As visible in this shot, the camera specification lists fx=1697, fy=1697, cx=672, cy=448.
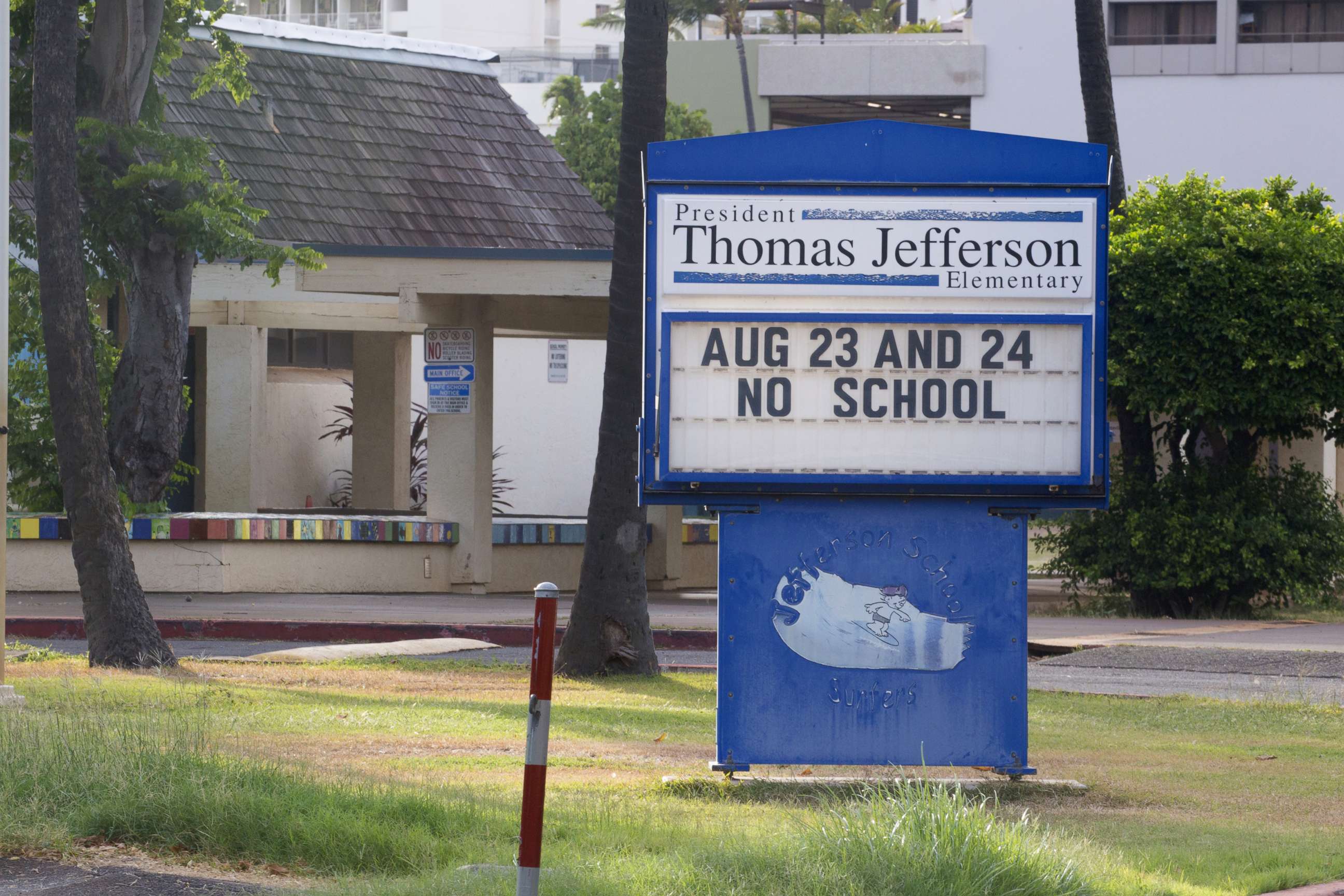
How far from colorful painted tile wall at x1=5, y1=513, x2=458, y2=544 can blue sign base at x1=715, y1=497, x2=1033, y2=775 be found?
12.3 metres

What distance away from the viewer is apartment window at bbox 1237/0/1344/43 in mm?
46938

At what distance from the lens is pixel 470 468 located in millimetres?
20625

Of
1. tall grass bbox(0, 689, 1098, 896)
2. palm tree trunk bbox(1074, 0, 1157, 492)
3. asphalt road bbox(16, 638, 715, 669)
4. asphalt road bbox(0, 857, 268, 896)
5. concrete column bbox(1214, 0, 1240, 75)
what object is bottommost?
asphalt road bbox(16, 638, 715, 669)

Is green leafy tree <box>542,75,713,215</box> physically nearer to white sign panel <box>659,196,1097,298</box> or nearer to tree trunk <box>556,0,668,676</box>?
tree trunk <box>556,0,668,676</box>

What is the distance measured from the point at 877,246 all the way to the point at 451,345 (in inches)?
520

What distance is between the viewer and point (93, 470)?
12180 millimetres

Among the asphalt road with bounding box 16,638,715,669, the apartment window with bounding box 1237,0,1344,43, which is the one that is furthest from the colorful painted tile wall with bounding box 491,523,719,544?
the apartment window with bounding box 1237,0,1344,43

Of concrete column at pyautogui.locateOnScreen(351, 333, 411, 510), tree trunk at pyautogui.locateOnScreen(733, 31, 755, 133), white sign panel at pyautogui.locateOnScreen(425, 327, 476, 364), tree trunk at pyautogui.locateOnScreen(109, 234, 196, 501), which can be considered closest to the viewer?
tree trunk at pyautogui.locateOnScreen(109, 234, 196, 501)

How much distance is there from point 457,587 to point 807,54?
33.6 meters

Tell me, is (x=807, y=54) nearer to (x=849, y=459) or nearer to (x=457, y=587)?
(x=457, y=587)

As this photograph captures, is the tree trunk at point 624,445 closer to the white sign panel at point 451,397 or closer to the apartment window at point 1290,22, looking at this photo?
the white sign panel at point 451,397

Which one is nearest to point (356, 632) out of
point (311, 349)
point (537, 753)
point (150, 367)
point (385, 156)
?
point (150, 367)

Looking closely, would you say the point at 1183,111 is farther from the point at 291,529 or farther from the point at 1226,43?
the point at 291,529

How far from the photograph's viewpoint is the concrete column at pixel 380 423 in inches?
1050
